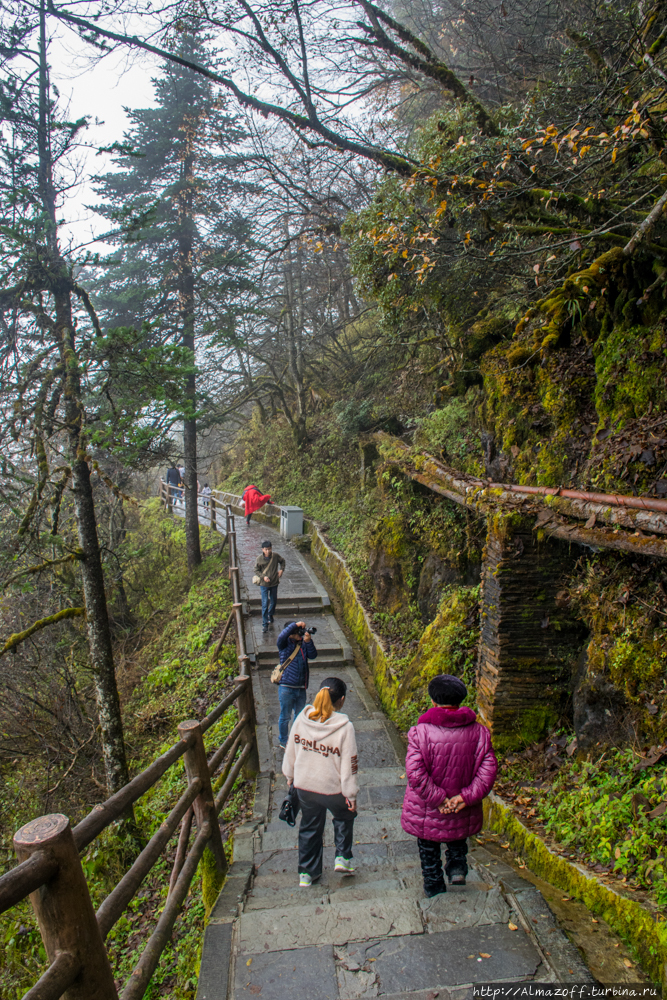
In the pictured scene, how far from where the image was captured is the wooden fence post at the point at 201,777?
140 inches

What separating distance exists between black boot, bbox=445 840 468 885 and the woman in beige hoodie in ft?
2.23

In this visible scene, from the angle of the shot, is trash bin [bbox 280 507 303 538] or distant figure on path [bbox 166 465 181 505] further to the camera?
distant figure on path [bbox 166 465 181 505]

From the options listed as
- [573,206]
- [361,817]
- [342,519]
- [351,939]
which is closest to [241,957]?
[351,939]

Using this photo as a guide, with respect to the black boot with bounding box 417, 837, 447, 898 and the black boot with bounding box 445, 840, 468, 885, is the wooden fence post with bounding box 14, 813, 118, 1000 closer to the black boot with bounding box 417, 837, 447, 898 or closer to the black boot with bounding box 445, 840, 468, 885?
the black boot with bounding box 417, 837, 447, 898

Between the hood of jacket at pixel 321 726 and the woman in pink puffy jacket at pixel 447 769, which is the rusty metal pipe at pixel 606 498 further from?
the hood of jacket at pixel 321 726

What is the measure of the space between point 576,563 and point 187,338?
1297 cm

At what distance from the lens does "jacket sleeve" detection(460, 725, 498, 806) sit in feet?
10.6

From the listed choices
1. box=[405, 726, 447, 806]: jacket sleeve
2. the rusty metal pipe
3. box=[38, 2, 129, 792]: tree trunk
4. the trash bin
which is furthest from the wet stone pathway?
the trash bin

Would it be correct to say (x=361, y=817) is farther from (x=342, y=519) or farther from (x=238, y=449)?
(x=238, y=449)

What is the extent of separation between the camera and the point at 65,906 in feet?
5.70

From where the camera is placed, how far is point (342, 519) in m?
14.7

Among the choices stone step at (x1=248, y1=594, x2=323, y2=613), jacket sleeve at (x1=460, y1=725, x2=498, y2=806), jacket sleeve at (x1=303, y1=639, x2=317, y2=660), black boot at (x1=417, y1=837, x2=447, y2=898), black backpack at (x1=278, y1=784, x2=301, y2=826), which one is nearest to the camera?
jacket sleeve at (x1=460, y1=725, x2=498, y2=806)

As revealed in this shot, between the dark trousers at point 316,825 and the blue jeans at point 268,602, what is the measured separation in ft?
19.4

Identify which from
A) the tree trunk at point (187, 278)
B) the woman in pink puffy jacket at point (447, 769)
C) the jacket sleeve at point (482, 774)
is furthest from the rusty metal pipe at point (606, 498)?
the tree trunk at point (187, 278)
